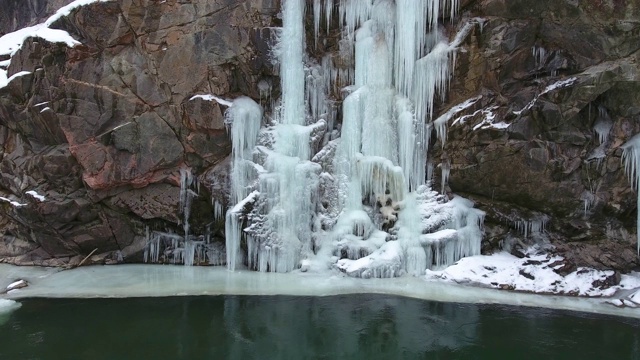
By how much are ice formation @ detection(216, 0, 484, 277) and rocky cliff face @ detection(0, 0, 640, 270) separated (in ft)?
1.95

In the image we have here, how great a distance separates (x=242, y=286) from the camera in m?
12.2

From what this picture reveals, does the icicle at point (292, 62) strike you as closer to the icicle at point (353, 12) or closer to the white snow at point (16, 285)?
the icicle at point (353, 12)

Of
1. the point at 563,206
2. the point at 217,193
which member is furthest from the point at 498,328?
the point at 217,193

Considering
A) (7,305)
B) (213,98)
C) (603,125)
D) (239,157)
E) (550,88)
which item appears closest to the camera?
(7,305)

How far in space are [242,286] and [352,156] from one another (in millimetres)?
4919

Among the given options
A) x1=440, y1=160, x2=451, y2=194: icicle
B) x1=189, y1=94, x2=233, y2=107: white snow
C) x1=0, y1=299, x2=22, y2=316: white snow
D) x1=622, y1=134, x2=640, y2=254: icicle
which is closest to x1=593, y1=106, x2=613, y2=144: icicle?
x1=622, y1=134, x2=640, y2=254: icicle

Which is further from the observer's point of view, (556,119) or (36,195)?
(36,195)

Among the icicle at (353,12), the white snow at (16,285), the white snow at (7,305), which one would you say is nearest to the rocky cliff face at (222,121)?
the icicle at (353,12)

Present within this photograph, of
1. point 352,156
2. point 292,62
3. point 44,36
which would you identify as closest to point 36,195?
point 44,36

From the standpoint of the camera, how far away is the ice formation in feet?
43.2

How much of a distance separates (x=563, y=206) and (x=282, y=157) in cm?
786

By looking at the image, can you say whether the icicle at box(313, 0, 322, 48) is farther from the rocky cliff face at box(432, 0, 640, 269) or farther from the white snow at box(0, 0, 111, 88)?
the white snow at box(0, 0, 111, 88)

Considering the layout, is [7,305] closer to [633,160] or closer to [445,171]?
[445,171]

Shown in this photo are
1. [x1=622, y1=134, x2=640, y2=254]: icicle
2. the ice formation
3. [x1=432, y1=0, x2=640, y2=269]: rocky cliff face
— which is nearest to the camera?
[x1=432, y1=0, x2=640, y2=269]: rocky cliff face
